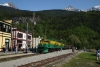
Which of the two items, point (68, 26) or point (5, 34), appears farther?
point (68, 26)

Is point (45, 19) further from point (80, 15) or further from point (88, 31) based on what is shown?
point (88, 31)

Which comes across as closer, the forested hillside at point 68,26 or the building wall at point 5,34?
the building wall at point 5,34

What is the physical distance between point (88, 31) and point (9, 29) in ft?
349

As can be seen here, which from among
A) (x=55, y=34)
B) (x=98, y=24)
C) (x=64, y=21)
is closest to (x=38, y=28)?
(x=55, y=34)

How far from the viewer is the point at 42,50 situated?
46.3 meters

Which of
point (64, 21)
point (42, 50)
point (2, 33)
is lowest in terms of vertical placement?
point (42, 50)

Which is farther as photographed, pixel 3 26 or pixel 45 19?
pixel 45 19

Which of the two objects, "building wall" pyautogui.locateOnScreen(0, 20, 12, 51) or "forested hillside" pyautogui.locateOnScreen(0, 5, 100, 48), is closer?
"building wall" pyautogui.locateOnScreen(0, 20, 12, 51)

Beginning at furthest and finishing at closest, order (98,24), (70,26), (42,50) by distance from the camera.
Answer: (70,26) → (98,24) → (42,50)

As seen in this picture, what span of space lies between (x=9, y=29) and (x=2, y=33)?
6.03 m

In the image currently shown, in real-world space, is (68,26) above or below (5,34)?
above

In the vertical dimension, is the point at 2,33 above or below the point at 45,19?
below

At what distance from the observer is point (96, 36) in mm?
149500

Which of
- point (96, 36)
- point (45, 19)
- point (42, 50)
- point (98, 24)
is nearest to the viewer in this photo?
point (42, 50)
